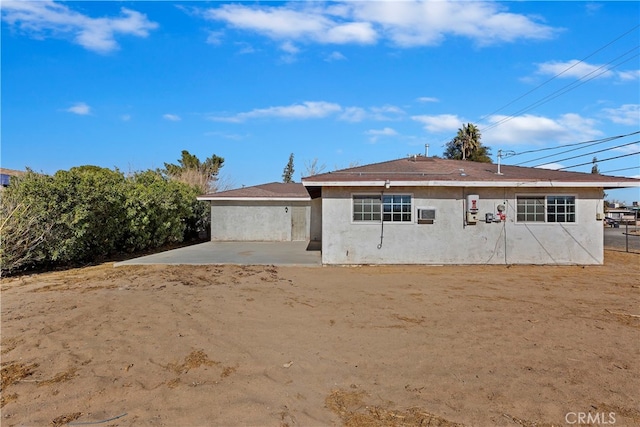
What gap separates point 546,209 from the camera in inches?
449

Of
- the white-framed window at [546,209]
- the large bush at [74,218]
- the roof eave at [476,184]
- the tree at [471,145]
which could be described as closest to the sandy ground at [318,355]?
the large bush at [74,218]

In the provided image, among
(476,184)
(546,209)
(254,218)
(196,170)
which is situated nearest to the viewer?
(476,184)

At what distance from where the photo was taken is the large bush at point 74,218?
359 inches

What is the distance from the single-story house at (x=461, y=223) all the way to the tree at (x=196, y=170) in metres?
22.4

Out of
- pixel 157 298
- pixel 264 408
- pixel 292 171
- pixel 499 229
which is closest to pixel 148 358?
pixel 264 408

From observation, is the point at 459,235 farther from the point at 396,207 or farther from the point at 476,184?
the point at 396,207

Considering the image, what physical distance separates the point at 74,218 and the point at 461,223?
11.1 m

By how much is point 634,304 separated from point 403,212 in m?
5.81

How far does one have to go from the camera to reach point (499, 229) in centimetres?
1136

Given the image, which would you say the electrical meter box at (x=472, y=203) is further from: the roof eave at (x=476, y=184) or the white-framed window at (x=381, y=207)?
the white-framed window at (x=381, y=207)

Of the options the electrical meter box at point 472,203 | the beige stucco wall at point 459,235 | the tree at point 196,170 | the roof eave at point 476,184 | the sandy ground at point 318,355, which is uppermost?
the tree at point 196,170

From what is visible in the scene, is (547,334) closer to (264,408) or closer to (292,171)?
(264,408)

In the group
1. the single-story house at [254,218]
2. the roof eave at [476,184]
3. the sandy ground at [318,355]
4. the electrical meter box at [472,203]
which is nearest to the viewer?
the sandy ground at [318,355]

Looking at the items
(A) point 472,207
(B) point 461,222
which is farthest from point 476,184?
(B) point 461,222
